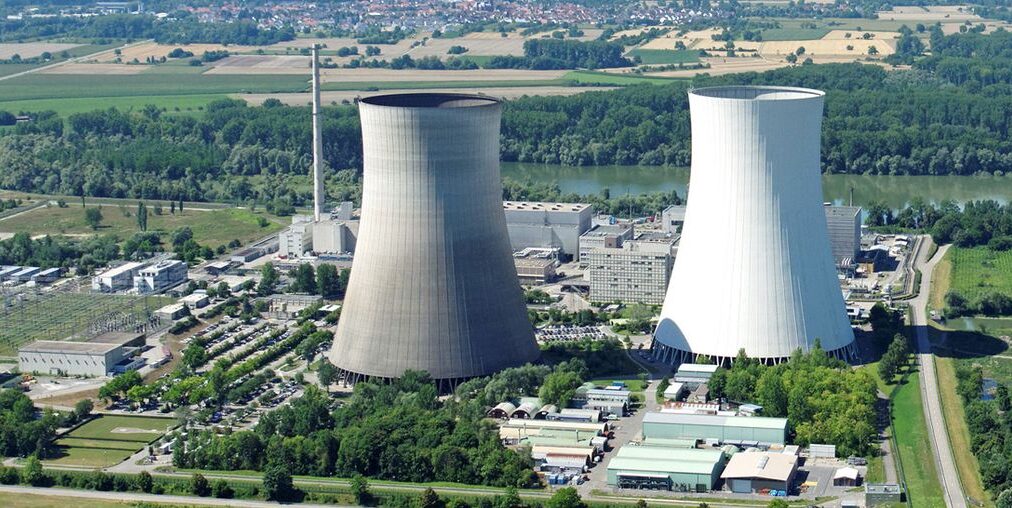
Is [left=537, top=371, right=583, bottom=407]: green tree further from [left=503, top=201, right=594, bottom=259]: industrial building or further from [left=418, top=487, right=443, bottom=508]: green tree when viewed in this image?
[left=503, top=201, right=594, bottom=259]: industrial building

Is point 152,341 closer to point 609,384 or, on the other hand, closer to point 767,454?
point 609,384

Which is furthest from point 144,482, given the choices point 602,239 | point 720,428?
point 602,239

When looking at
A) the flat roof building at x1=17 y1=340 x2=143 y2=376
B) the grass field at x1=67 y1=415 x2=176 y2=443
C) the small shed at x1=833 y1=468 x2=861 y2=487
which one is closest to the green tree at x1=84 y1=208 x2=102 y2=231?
the flat roof building at x1=17 y1=340 x2=143 y2=376

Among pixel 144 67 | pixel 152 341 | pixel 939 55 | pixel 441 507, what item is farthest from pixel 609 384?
pixel 144 67

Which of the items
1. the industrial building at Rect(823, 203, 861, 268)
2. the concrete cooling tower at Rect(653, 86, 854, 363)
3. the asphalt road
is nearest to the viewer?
the asphalt road

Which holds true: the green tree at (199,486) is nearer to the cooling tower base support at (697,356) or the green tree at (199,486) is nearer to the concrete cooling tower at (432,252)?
the concrete cooling tower at (432,252)

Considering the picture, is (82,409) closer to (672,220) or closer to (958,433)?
(958,433)

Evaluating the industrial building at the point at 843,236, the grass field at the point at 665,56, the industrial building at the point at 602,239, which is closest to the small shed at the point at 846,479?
the industrial building at the point at 602,239
